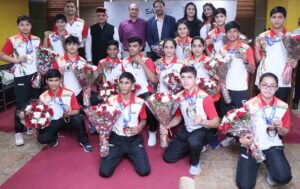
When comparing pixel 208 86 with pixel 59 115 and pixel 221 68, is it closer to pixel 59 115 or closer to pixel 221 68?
pixel 221 68

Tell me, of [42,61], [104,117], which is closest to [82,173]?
[104,117]

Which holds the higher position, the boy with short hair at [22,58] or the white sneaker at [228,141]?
the boy with short hair at [22,58]

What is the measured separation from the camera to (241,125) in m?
2.98

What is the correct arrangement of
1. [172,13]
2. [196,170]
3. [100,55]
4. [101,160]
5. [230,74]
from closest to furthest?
[196,170] < [101,160] < [230,74] < [100,55] < [172,13]

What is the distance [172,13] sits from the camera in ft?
20.9

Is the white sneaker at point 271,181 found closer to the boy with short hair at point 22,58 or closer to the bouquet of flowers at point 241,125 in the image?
the bouquet of flowers at point 241,125

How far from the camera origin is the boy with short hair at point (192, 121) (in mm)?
3322

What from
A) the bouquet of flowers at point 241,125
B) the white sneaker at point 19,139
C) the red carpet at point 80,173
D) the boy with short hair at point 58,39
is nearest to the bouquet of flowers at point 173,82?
the red carpet at point 80,173

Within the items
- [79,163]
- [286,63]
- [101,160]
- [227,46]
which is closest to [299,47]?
[286,63]

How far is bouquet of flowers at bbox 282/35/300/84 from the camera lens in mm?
3450

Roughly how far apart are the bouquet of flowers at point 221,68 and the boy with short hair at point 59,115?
5.20 ft

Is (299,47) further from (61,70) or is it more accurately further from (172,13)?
(172,13)

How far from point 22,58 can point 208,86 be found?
7.27ft

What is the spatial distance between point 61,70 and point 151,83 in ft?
3.66
